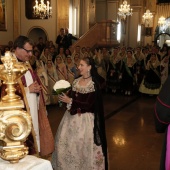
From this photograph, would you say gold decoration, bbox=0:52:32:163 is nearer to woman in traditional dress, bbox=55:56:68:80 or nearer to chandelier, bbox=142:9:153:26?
woman in traditional dress, bbox=55:56:68:80

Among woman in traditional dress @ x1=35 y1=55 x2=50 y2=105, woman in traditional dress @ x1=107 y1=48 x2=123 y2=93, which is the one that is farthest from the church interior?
woman in traditional dress @ x1=35 y1=55 x2=50 y2=105

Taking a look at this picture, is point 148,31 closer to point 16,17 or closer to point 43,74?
point 16,17

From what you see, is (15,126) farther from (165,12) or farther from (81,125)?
(165,12)

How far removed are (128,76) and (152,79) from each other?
93 centimetres

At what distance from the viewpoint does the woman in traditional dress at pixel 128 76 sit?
11578 millimetres

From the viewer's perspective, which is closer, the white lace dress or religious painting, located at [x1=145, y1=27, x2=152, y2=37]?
the white lace dress

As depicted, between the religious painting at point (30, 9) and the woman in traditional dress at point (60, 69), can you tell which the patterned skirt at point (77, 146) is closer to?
the woman in traditional dress at point (60, 69)

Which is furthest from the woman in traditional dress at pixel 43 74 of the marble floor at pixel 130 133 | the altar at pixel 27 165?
the altar at pixel 27 165

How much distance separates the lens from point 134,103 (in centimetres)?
1003

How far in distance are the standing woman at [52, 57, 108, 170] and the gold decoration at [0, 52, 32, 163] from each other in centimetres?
252

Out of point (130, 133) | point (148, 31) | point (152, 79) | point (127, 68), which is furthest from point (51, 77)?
point (148, 31)

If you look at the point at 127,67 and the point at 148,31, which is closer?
the point at 127,67

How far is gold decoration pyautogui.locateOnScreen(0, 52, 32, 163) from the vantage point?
1.34 meters

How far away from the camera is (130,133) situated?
22.0 ft
